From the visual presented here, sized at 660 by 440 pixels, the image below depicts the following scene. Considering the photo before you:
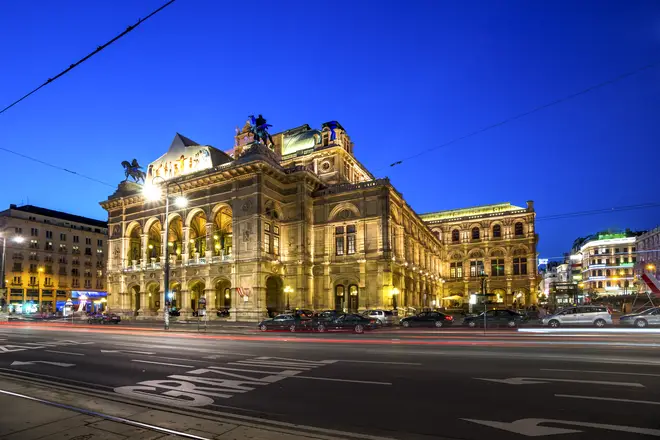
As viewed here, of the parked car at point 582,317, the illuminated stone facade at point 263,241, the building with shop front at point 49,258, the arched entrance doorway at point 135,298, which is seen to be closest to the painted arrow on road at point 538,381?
the parked car at point 582,317

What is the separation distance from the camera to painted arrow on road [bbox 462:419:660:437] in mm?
6789

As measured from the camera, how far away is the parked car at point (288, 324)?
111 feet

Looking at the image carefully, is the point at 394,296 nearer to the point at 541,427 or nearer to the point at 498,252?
the point at 498,252

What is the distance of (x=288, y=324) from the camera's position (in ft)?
113

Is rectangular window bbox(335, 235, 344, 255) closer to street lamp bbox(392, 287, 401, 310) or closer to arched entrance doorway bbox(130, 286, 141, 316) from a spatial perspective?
street lamp bbox(392, 287, 401, 310)

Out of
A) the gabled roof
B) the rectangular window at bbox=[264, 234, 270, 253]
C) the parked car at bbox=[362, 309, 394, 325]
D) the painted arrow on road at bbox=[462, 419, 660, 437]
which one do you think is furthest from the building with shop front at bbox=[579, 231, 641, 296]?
the painted arrow on road at bbox=[462, 419, 660, 437]

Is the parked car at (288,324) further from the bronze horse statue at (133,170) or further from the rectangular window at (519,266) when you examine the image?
the rectangular window at (519,266)

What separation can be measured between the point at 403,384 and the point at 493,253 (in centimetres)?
8496

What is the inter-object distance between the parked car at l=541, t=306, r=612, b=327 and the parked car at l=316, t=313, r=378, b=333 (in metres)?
13.8

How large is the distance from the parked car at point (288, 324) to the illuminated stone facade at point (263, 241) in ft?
32.2

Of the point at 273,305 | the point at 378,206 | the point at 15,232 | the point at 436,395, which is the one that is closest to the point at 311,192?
the point at 378,206

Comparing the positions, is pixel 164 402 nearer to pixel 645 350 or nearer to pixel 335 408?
pixel 335 408

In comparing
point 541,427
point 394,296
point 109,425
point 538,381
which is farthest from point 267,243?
point 541,427

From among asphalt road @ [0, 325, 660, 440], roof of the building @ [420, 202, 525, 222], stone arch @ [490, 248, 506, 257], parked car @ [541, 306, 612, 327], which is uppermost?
roof of the building @ [420, 202, 525, 222]
